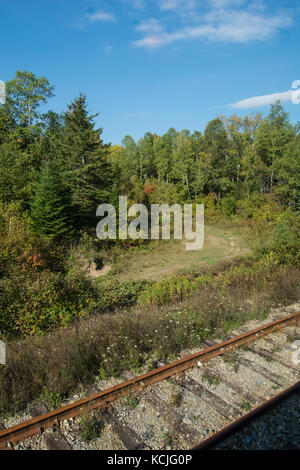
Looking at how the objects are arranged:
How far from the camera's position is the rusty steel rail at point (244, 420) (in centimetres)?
365

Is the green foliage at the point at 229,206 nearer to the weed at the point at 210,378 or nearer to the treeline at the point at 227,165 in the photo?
the treeline at the point at 227,165

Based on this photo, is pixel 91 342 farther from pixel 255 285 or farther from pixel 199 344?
pixel 255 285

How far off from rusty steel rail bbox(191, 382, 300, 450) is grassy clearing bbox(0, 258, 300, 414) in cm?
183

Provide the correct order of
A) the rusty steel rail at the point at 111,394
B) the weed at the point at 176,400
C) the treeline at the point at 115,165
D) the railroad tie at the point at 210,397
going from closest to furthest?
the rusty steel rail at the point at 111,394 < the railroad tie at the point at 210,397 < the weed at the point at 176,400 < the treeline at the point at 115,165

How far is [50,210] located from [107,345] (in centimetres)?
1793

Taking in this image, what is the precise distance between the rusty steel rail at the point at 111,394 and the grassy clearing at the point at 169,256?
41.8 ft

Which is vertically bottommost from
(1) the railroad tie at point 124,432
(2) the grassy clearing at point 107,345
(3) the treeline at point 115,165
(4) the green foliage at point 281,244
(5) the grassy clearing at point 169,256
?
(5) the grassy clearing at point 169,256

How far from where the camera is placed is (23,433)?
3.94 metres

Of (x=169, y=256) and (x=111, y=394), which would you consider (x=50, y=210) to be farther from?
(x=111, y=394)

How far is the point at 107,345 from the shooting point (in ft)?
19.5

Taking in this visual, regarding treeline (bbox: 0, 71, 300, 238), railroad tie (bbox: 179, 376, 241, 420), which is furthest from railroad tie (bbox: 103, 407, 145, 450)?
treeline (bbox: 0, 71, 300, 238)

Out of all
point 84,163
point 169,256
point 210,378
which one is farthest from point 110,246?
point 210,378

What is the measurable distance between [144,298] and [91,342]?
5650 mm

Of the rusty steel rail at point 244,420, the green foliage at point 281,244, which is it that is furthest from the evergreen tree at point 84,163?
the rusty steel rail at point 244,420
